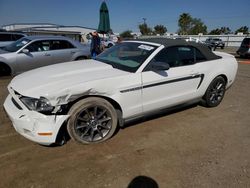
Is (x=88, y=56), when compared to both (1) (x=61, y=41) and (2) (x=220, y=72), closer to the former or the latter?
(1) (x=61, y=41)

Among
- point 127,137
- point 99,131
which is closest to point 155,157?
point 127,137

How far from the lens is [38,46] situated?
23.7 feet

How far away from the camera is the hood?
9.22 feet

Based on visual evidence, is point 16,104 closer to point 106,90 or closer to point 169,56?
point 106,90

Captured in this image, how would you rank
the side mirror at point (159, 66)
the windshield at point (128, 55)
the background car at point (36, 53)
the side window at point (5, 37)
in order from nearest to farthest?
the side mirror at point (159, 66) < the windshield at point (128, 55) < the background car at point (36, 53) < the side window at point (5, 37)

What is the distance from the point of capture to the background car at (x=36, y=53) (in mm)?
6875

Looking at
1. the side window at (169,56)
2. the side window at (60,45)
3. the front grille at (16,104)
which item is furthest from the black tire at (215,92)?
the side window at (60,45)

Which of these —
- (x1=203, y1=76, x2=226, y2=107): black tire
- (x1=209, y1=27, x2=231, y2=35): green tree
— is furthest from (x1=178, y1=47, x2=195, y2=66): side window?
(x1=209, y1=27, x2=231, y2=35): green tree

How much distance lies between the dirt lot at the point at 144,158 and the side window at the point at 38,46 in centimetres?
373

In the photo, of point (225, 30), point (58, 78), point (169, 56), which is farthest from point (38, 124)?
point (225, 30)

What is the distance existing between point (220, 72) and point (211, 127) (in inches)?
55.0

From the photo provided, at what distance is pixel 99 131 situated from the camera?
326 centimetres

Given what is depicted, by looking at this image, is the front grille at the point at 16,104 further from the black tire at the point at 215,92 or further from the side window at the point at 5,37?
the side window at the point at 5,37

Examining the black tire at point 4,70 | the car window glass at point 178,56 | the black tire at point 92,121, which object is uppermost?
the car window glass at point 178,56
